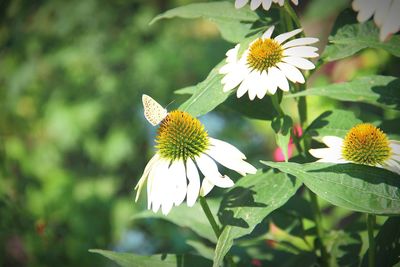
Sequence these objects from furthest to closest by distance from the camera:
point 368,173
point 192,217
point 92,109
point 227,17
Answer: point 92,109, point 192,217, point 227,17, point 368,173

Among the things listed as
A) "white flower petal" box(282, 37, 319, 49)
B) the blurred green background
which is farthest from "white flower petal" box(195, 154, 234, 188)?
the blurred green background

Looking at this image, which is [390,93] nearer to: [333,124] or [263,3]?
[333,124]

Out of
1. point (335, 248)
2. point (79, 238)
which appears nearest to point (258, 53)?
point (335, 248)

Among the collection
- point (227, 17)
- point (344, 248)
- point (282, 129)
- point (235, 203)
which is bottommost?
point (344, 248)

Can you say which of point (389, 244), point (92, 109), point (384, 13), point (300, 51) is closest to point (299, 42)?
point (300, 51)

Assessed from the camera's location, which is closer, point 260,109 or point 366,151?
point 366,151

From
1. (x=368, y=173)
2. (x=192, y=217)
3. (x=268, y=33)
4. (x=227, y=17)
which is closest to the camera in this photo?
(x=368, y=173)
